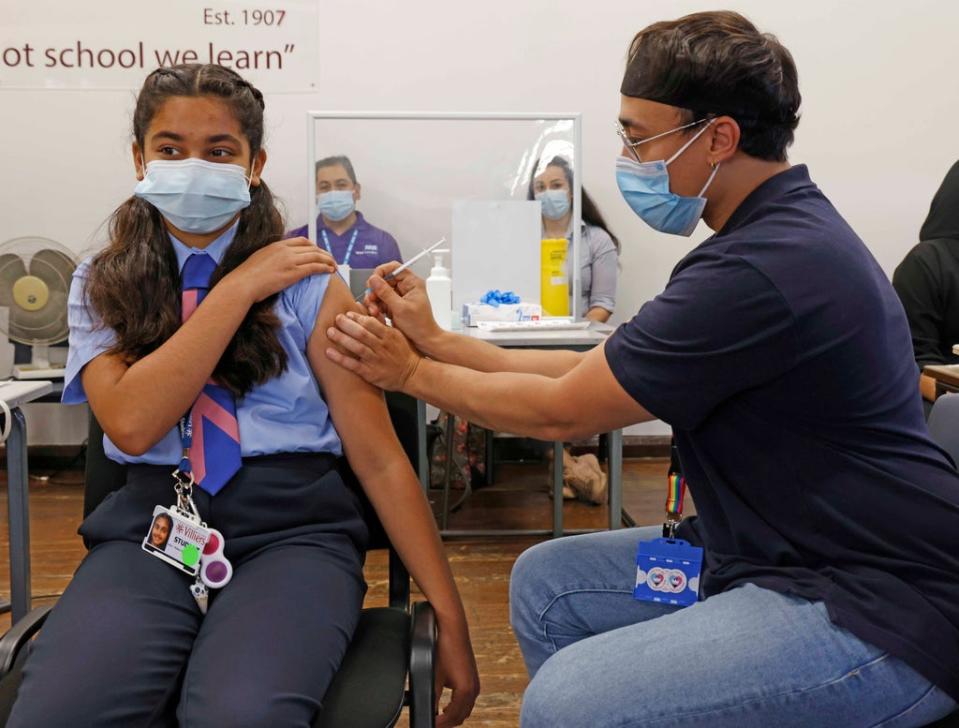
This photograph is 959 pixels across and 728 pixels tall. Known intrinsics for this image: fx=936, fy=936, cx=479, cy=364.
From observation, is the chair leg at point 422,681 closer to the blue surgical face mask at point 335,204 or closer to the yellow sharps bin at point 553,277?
the yellow sharps bin at point 553,277

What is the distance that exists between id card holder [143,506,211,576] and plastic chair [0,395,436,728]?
0.16 metres

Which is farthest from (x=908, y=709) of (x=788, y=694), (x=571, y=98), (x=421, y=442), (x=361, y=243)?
(x=571, y=98)

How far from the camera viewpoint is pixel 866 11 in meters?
4.37

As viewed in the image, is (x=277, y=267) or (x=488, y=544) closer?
(x=277, y=267)

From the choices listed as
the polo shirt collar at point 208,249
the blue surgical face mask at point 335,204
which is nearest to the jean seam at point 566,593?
the polo shirt collar at point 208,249

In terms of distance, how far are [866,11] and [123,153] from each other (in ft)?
11.4

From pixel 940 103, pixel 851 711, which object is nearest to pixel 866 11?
pixel 940 103

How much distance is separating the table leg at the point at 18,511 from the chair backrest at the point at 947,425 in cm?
170

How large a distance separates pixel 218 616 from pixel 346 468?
1.11 feet

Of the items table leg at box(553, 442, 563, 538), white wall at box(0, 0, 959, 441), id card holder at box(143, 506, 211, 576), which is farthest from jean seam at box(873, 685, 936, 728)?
white wall at box(0, 0, 959, 441)

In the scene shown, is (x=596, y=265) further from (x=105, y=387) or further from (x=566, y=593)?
(x=105, y=387)

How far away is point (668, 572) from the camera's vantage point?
1.31 metres

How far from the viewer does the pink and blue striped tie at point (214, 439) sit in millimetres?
1264

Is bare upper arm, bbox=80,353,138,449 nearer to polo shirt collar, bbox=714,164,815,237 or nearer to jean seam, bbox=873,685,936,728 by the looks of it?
polo shirt collar, bbox=714,164,815,237
